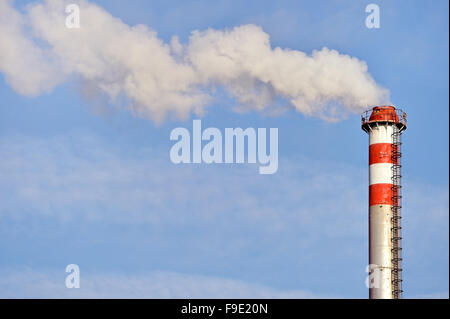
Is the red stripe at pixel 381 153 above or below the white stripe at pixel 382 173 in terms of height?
above

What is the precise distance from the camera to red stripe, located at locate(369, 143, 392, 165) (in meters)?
68.3

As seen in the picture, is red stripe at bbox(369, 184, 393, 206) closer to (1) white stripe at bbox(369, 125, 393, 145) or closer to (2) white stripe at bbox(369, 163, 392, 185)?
(2) white stripe at bbox(369, 163, 392, 185)

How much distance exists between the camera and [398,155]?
6862cm

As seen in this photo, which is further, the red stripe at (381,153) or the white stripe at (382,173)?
the red stripe at (381,153)

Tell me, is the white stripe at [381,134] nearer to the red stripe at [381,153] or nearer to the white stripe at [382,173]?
the red stripe at [381,153]

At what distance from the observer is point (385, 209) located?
67.8 m

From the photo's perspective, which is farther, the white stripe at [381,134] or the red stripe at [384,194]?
the white stripe at [381,134]

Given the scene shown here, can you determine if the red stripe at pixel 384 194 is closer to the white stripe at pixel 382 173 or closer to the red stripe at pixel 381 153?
the white stripe at pixel 382 173

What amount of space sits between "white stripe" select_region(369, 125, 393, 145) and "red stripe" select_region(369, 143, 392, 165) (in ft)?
1.20

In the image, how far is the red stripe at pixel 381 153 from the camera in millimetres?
68312
